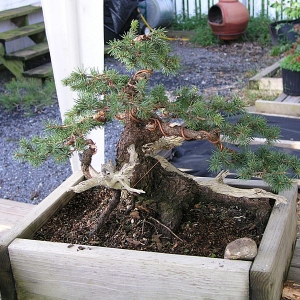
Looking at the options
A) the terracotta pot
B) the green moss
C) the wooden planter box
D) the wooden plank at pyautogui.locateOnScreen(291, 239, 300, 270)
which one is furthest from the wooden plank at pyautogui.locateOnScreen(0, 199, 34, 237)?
the terracotta pot

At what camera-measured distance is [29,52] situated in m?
5.93

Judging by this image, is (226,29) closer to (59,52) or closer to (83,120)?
(59,52)

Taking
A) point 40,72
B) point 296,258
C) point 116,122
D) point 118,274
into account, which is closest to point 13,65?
Answer: point 40,72

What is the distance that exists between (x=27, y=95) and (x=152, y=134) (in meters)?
3.80

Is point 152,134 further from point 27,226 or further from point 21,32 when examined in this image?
point 21,32

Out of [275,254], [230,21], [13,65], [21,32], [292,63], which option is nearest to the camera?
[275,254]

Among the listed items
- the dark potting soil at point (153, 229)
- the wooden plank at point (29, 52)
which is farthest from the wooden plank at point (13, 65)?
the dark potting soil at point (153, 229)

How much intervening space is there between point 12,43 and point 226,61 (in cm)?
252

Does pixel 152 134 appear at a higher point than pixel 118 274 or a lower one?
higher

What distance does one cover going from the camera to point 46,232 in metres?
1.63

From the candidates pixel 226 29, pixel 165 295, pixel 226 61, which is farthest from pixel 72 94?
pixel 226 29

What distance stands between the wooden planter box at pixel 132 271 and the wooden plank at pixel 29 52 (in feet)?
14.5

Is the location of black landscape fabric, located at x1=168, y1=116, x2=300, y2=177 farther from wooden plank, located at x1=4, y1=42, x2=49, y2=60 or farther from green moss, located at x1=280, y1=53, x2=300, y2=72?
wooden plank, located at x1=4, y1=42, x2=49, y2=60

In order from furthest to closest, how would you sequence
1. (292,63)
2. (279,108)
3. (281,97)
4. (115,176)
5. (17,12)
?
(17,12) → (281,97) → (292,63) → (279,108) → (115,176)
